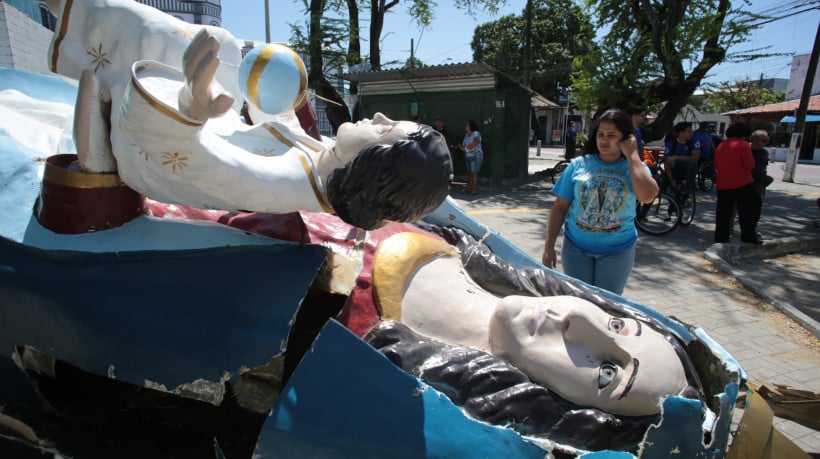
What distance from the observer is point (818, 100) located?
26.7 metres

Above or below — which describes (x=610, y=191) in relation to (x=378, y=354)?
above

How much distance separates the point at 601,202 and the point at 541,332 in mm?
1601

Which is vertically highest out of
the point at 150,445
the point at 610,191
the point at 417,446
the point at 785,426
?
the point at 610,191

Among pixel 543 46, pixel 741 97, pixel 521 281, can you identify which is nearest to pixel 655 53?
pixel 521 281

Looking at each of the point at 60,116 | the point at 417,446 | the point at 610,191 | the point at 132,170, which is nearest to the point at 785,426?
the point at 610,191

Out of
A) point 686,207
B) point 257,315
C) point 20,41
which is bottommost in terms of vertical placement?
point 686,207

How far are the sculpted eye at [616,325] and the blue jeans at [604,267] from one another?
4.37ft

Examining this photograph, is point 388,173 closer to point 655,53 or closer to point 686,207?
point 686,207

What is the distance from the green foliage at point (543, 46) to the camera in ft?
114

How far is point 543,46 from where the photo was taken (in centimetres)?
3581

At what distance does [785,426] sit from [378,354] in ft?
9.99

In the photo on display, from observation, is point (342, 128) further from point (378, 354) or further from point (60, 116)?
point (60, 116)

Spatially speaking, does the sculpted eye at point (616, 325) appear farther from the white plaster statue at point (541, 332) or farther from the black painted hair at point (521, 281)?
the black painted hair at point (521, 281)

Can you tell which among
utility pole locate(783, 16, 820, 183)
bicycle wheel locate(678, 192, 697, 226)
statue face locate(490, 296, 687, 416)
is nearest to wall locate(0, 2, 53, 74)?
statue face locate(490, 296, 687, 416)
